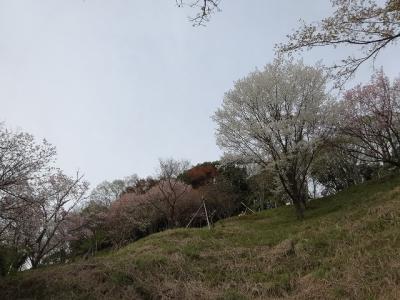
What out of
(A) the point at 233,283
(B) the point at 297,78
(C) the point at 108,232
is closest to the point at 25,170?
(A) the point at 233,283

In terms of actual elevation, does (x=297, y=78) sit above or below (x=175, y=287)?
above

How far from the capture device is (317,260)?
36.6ft

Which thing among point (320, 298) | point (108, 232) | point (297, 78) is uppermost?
point (297, 78)

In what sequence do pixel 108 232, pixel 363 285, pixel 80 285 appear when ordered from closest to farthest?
pixel 363 285 < pixel 80 285 < pixel 108 232

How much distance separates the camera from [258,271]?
1181cm

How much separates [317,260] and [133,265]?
6.06m

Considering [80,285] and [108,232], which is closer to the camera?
[80,285]

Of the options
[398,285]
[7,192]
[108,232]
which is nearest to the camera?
[398,285]

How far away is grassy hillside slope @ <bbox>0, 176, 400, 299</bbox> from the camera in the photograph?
29.5 feet

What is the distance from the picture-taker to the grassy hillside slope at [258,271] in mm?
8977

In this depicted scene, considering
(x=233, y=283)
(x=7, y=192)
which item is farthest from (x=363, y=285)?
(x=7, y=192)

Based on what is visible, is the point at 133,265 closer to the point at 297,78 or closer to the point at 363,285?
the point at 363,285

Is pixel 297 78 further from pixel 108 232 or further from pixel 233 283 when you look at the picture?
pixel 108 232

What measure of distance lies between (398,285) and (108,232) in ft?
112
